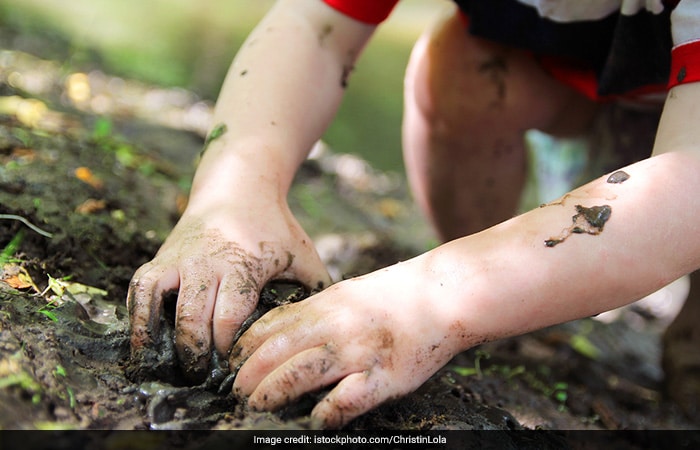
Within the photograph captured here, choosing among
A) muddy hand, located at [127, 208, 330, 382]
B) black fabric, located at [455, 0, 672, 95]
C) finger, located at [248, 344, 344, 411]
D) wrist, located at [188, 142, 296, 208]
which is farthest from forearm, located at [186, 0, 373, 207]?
finger, located at [248, 344, 344, 411]

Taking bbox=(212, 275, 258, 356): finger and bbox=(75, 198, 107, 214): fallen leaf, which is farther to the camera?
bbox=(75, 198, 107, 214): fallen leaf

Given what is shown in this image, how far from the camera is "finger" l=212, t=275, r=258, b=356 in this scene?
4.25 ft

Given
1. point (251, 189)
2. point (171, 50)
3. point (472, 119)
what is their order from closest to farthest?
point (251, 189) < point (472, 119) < point (171, 50)

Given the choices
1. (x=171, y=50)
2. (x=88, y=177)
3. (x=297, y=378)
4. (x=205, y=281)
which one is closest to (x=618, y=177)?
(x=297, y=378)

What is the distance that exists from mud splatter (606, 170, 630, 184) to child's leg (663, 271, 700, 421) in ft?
3.47

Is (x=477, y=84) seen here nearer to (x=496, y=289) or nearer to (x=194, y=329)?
(x=496, y=289)

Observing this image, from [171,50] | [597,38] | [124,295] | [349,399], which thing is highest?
[597,38]

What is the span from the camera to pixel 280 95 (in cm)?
172

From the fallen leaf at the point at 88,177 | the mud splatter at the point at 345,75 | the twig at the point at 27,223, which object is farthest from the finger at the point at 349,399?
the fallen leaf at the point at 88,177

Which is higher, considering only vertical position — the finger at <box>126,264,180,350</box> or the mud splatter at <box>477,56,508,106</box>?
the mud splatter at <box>477,56,508,106</box>

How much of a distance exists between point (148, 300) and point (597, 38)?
1455 millimetres

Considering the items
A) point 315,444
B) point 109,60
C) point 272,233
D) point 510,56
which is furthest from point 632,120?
point 109,60

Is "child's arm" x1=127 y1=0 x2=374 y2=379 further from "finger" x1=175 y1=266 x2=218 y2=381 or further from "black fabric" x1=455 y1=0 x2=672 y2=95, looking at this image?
"black fabric" x1=455 y1=0 x2=672 y2=95

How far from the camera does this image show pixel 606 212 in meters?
1.25
